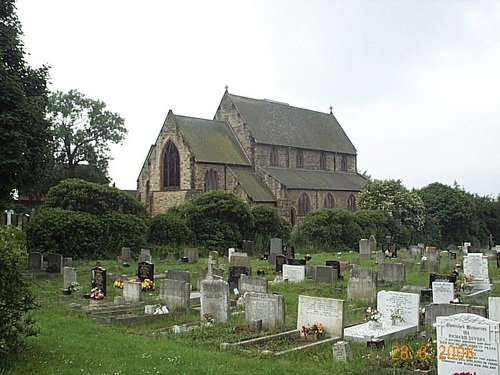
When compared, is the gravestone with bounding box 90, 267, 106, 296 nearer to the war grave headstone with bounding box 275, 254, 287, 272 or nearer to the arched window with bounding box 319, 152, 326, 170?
the war grave headstone with bounding box 275, 254, 287, 272

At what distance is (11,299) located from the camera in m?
9.23

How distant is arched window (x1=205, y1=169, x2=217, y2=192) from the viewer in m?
48.3

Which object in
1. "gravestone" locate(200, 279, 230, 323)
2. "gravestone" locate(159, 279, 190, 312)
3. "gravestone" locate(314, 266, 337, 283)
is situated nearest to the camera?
"gravestone" locate(200, 279, 230, 323)

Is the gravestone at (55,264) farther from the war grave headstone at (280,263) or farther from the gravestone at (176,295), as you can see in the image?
the gravestone at (176,295)

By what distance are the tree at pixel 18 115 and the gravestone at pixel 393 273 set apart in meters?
13.2

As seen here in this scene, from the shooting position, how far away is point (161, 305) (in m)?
15.6

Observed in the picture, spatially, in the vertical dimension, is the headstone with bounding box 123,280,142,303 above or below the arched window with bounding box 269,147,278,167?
below

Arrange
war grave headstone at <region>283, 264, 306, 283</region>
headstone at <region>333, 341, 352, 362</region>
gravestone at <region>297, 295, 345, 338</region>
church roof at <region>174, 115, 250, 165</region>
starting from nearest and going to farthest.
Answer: headstone at <region>333, 341, 352, 362</region> → gravestone at <region>297, 295, 345, 338</region> → war grave headstone at <region>283, 264, 306, 283</region> → church roof at <region>174, 115, 250, 165</region>

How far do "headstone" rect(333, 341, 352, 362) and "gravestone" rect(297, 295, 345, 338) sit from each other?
1655 mm

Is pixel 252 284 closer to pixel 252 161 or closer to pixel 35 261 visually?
pixel 35 261

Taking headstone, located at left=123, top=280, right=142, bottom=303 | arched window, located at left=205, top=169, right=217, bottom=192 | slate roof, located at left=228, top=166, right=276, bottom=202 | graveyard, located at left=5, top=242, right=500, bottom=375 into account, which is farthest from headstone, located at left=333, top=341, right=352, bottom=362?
arched window, located at left=205, top=169, right=217, bottom=192

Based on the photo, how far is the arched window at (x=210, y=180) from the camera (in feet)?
158

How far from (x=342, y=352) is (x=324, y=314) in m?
1.99

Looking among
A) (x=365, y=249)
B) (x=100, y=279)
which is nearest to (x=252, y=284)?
(x=100, y=279)
